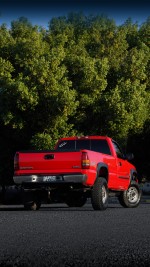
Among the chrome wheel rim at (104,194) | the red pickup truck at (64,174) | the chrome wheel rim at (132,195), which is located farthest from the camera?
the chrome wheel rim at (132,195)

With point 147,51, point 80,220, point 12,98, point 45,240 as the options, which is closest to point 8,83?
point 12,98

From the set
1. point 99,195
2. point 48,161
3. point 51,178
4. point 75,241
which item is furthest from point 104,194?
point 75,241

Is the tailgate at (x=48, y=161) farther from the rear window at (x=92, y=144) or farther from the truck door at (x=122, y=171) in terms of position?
the truck door at (x=122, y=171)

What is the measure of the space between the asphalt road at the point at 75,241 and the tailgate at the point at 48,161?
2.96 meters

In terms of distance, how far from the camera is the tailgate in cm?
1802

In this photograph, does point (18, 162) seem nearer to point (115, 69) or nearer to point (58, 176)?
point (58, 176)

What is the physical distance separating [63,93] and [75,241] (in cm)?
2066

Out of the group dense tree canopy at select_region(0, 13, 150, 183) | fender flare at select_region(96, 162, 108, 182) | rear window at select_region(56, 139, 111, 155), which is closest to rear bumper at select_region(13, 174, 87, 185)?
fender flare at select_region(96, 162, 108, 182)

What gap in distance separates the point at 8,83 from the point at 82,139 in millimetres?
12073

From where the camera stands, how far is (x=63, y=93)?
101ft

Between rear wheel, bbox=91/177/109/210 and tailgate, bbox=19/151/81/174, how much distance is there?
0.75 m

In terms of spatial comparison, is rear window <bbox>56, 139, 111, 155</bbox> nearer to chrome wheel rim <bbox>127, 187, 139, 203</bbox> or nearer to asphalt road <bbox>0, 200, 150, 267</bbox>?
chrome wheel rim <bbox>127, 187, 139, 203</bbox>

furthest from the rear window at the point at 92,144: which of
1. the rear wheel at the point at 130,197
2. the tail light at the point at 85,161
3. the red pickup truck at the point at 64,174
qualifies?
the tail light at the point at 85,161

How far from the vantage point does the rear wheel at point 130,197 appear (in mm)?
20578
